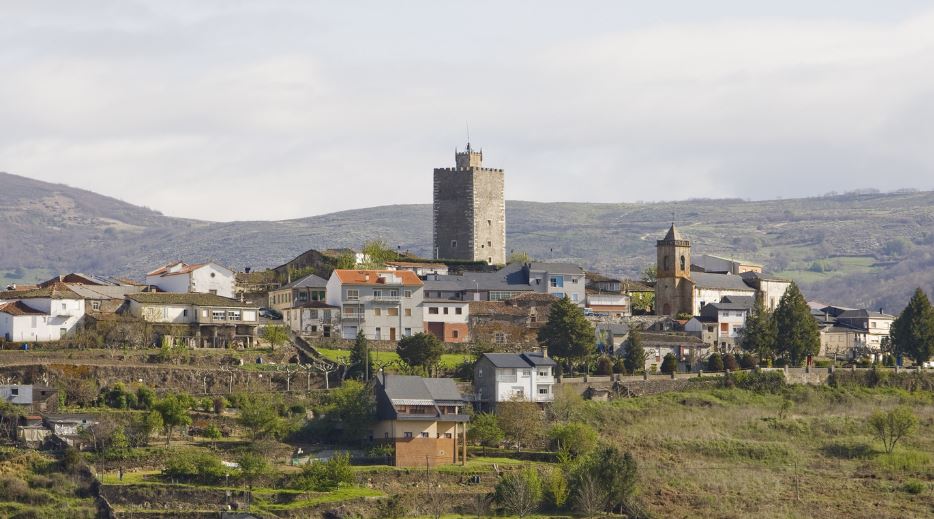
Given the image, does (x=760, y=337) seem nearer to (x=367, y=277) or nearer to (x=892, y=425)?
(x=892, y=425)

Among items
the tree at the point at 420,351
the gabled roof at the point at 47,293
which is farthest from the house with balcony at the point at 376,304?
the gabled roof at the point at 47,293

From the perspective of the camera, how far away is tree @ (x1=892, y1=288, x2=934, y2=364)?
10794cm

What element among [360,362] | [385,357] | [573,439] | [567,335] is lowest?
[573,439]

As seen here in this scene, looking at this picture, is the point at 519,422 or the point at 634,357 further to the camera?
the point at 634,357

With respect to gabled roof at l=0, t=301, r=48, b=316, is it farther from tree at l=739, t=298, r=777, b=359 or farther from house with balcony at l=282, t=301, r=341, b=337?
tree at l=739, t=298, r=777, b=359

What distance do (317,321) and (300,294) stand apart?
424 cm

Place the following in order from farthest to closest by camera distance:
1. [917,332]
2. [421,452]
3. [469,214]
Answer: [469,214] < [917,332] < [421,452]

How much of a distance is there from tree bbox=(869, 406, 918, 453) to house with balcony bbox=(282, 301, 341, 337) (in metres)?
30.1

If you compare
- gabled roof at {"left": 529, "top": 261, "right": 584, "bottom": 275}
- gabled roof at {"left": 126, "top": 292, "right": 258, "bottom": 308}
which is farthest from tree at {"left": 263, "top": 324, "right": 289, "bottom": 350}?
gabled roof at {"left": 529, "top": 261, "right": 584, "bottom": 275}

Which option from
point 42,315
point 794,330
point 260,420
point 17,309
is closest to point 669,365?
point 794,330

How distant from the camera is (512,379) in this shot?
87500 millimetres

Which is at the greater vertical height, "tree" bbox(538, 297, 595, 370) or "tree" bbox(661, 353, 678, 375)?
"tree" bbox(538, 297, 595, 370)

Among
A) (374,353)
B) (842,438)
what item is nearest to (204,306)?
(374,353)

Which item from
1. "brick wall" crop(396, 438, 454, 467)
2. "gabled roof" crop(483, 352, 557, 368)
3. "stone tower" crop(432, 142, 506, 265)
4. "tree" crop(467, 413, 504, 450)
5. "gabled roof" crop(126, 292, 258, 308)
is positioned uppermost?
"stone tower" crop(432, 142, 506, 265)
